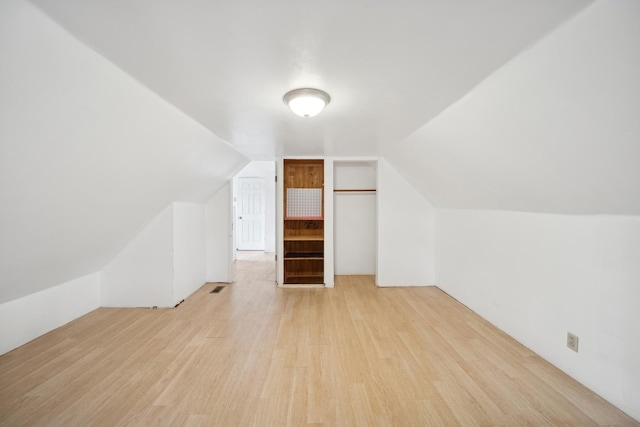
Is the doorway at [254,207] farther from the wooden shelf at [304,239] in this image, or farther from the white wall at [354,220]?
the wooden shelf at [304,239]

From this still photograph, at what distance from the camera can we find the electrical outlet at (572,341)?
84.0 inches

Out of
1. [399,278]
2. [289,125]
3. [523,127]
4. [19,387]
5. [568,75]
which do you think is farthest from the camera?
[399,278]

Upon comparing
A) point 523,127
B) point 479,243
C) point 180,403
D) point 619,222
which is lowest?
point 180,403

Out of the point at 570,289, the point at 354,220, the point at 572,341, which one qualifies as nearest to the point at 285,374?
the point at 572,341

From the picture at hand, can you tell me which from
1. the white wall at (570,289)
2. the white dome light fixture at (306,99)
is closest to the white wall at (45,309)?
the white dome light fixture at (306,99)

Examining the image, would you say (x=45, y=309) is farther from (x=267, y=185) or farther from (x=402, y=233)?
(x=267, y=185)

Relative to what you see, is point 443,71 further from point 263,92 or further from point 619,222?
point 619,222

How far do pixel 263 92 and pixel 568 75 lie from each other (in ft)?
5.79

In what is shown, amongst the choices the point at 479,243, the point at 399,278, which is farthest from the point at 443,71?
the point at 399,278

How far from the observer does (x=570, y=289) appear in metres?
2.21

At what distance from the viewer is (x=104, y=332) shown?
2891 millimetres

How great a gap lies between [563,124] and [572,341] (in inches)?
66.5

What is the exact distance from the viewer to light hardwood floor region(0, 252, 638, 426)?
5.83 ft

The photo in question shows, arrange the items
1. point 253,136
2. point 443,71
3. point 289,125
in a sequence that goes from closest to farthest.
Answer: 1. point 443,71
2. point 289,125
3. point 253,136
